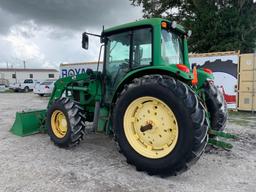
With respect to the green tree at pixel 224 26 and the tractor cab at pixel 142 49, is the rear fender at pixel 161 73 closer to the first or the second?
the tractor cab at pixel 142 49

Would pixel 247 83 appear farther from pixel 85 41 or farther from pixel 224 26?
pixel 85 41

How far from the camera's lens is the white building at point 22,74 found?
45275mm

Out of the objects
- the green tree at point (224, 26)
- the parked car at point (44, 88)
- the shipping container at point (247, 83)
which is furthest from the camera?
the parked car at point (44, 88)

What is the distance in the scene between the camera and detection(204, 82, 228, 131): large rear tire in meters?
4.53

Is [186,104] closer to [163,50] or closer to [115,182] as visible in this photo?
[163,50]

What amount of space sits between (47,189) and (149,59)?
8.04ft

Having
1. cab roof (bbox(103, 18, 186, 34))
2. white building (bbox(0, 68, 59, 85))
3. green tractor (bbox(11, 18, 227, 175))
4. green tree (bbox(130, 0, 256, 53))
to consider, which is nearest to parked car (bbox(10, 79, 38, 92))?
white building (bbox(0, 68, 59, 85))

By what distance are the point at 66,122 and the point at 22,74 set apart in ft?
156

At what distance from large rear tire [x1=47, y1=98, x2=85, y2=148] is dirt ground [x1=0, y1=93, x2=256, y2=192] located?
0.70 feet

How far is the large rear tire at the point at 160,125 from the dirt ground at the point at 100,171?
10.6 inches

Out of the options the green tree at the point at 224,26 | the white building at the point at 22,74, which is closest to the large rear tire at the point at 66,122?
the green tree at the point at 224,26

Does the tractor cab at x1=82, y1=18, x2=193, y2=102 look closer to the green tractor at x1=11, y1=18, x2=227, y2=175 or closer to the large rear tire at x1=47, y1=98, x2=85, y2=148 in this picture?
the green tractor at x1=11, y1=18, x2=227, y2=175

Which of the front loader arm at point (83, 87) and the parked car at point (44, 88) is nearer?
the front loader arm at point (83, 87)

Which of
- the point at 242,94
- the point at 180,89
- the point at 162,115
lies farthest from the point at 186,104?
the point at 242,94
